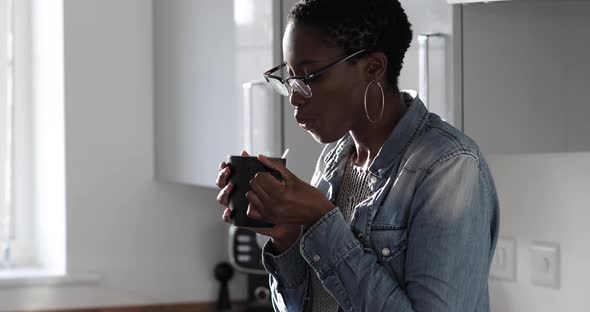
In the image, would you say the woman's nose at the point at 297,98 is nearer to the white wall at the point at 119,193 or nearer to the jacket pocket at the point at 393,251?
the jacket pocket at the point at 393,251

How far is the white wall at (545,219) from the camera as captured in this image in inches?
74.8

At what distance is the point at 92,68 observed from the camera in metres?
2.57

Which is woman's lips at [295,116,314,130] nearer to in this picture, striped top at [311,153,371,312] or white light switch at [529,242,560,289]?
striped top at [311,153,371,312]

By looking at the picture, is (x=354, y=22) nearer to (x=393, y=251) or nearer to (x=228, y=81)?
(x=393, y=251)

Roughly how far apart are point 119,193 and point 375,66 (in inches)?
64.3

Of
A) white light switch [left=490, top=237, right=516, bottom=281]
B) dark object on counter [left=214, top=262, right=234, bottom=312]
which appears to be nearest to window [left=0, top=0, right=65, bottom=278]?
dark object on counter [left=214, top=262, right=234, bottom=312]

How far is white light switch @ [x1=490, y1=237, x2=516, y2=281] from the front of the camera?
207 cm

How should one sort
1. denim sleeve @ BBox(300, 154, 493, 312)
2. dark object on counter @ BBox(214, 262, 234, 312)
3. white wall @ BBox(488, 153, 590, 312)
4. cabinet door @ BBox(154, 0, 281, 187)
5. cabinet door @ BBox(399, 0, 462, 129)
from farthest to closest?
dark object on counter @ BBox(214, 262, 234, 312), cabinet door @ BBox(154, 0, 281, 187), white wall @ BBox(488, 153, 590, 312), cabinet door @ BBox(399, 0, 462, 129), denim sleeve @ BBox(300, 154, 493, 312)

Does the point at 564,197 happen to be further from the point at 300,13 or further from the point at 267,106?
the point at 300,13

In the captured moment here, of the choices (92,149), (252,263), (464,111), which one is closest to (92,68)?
(92,149)

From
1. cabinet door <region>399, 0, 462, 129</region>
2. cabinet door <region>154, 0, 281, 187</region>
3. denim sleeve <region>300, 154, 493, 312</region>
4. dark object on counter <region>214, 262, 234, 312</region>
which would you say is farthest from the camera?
dark object on counter <region>214, 262, 234, 312</region>

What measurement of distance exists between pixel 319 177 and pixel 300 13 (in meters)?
0.29

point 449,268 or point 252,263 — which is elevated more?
point 449,268

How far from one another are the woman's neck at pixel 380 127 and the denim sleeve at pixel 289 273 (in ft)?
0.46
